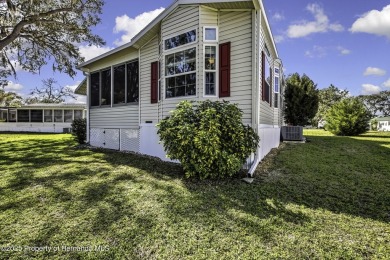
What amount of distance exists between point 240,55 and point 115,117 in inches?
244

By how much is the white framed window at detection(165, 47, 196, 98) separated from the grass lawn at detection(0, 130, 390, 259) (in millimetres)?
2377

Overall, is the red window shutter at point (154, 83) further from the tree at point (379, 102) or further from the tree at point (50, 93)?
the tree at point (379, 102)

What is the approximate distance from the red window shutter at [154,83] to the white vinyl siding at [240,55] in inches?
104

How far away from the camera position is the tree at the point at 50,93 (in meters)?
41.8

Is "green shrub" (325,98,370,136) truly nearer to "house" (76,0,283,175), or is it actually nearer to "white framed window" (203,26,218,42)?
"house" (76,0,283,175)

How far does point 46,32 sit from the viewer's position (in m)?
12.3

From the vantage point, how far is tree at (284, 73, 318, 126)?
1241cm

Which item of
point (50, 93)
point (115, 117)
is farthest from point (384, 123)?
point (50, 93)

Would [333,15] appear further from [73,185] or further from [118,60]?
[73,185]

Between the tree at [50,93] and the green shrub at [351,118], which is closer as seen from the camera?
Answer: the green shrub at [351,118]

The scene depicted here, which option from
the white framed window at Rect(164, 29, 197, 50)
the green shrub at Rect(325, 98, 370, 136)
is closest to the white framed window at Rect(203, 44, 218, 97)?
the white framed window at Rect(164, 29, 197, 50)

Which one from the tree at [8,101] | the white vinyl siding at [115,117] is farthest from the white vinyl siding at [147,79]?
the tree at [8,101]

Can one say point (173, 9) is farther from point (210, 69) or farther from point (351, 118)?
point (351, 118)

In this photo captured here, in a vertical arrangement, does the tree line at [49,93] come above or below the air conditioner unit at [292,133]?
above
